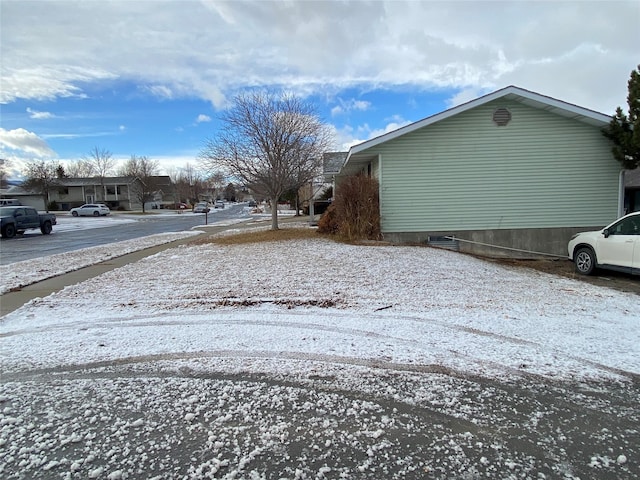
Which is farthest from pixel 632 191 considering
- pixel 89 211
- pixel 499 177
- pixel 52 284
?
pixel 89 211

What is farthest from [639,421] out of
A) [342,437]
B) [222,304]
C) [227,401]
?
[222,304]

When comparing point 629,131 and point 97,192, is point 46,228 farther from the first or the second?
point 97,192

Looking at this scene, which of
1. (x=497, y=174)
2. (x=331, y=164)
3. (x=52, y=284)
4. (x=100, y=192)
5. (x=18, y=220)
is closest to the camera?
(x=52, y=284)

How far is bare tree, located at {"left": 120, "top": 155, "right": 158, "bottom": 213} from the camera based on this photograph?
61.8 metres

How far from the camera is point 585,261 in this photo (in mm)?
9438

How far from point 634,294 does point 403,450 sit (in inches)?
278

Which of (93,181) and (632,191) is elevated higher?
(93,181)

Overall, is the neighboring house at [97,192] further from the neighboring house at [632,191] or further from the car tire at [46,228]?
the neighboring house at [632,191]

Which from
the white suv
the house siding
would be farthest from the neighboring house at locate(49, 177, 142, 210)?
the white suv

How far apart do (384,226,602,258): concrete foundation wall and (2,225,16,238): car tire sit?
808 inches

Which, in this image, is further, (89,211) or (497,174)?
(89,211)

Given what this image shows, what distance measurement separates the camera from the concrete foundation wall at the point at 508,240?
12.9 meters

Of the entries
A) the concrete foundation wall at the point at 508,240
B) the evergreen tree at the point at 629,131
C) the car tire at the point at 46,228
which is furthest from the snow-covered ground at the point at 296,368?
the car tire at the point at 46,228

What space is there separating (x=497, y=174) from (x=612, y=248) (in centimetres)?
480
